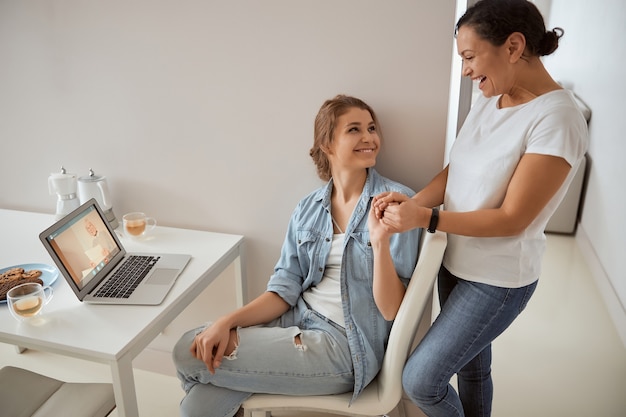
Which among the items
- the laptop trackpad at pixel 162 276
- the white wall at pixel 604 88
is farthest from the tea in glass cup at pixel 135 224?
the white wall at pixel 604 88

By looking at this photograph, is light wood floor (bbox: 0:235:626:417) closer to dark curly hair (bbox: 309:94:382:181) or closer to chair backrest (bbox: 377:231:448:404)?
chair backrest (bbox: 377:231:448:404)

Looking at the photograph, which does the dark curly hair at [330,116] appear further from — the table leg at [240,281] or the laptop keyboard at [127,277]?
the laptop keyboard at [127,277]

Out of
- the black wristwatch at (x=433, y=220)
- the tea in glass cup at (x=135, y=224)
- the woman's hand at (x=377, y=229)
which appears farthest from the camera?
the tea in glass cup at (x=135, y=224)

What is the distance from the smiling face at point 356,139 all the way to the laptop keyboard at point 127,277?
703 mm

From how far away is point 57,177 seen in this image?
190 centimetres

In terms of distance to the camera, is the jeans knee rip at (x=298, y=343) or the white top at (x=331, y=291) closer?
the jeans knee rip at (x=298, y=343)

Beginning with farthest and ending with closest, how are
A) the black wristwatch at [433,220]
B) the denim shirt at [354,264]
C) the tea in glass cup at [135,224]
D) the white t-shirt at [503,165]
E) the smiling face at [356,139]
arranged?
the tea in glass cup at [135,224], the smiling face at [356,139], the denim shirt at [354,264], the black wristwatch at [433,220], the white t-shirt at [503,165]

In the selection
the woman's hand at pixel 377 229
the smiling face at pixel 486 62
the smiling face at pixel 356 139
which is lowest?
the woman's hand at pixel 377 229

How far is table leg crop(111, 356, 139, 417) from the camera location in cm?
125

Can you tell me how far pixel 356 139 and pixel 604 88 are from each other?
0.68m

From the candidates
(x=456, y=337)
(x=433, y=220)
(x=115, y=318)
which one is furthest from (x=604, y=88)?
(x=115, y=318)

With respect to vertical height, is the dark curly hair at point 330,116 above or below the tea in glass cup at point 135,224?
above

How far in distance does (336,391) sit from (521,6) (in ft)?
3.36

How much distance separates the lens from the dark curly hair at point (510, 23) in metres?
1.08
